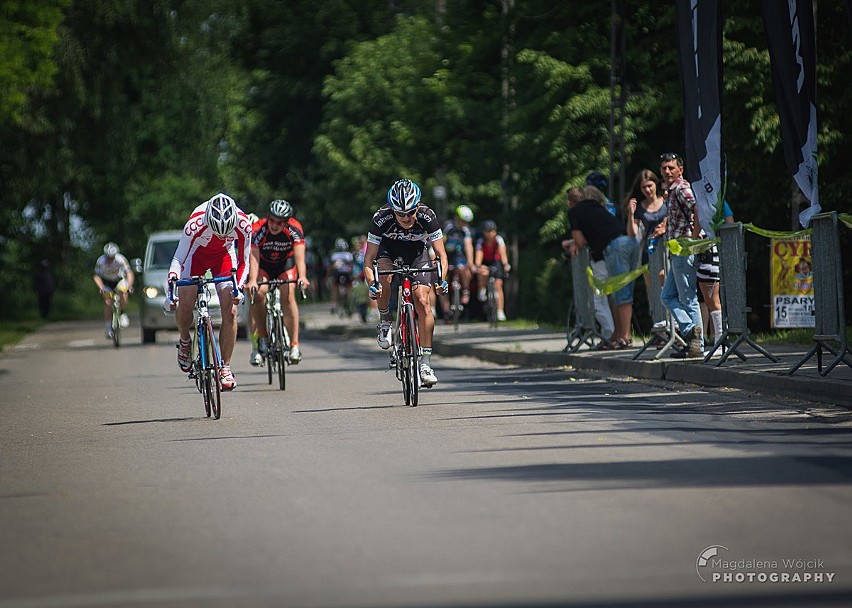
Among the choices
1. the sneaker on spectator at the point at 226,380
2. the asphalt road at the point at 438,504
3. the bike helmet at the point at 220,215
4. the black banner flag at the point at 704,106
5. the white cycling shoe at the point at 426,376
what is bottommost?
the asphalt road at the point at 438,504

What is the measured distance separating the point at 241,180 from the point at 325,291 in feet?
22.8

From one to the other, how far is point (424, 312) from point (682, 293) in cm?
330

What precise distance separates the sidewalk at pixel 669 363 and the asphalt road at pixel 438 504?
43 centimetres

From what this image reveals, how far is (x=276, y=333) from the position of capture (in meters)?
16.2

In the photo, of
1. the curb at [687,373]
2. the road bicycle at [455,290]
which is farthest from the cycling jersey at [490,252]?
the curb at [687,373]

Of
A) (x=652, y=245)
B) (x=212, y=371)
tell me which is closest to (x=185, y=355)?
(x=212, y=371)

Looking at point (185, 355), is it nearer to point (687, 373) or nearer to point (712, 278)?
point (687, 373)

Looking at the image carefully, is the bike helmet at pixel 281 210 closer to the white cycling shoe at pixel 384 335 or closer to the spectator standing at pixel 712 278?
the white cycling shoe at pixel 384 335

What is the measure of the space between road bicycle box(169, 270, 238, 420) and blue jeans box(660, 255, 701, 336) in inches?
190

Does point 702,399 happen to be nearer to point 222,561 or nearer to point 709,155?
point 709,155

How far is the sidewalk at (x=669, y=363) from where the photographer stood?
40.8ft

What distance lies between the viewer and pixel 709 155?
15.5 metres

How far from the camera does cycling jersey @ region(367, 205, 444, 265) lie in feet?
45.6

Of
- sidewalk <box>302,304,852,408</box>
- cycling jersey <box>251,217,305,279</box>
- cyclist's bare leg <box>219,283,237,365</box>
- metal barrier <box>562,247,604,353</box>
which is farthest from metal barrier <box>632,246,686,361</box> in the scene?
cyclist's bare leg <box>219,283,237,365</box>
